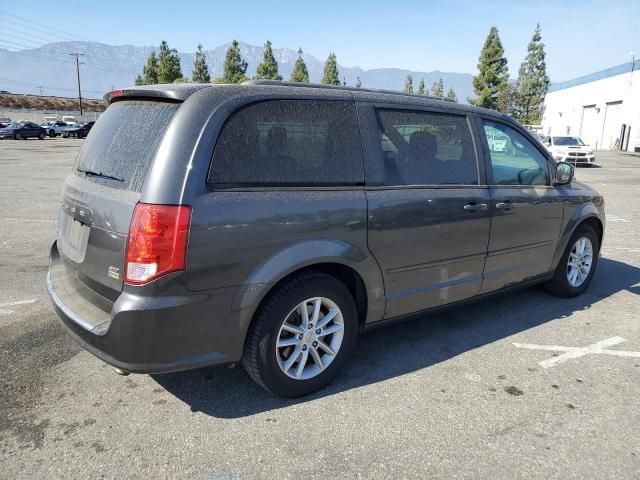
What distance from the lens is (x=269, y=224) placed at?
2686 millimetres

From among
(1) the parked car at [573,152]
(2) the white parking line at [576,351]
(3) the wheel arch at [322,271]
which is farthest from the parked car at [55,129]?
(2) the white parking line at [576,351]

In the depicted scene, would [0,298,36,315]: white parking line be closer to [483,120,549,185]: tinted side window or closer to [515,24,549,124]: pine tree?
[483,120,549,185]: tinted side window

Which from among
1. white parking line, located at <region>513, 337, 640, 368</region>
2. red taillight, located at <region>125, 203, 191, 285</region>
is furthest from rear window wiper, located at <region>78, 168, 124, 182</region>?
white parking line, located at <region>513, 337, 640, 368</region>

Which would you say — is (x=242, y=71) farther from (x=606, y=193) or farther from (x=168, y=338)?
(x=168, y=338)

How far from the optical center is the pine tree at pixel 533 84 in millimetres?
72375

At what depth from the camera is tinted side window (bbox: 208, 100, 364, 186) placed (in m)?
2.66

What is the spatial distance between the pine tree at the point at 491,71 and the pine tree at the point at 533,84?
69.3 ft

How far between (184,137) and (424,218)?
169 centimetres

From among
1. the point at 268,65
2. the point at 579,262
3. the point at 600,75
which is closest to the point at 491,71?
the point at 600,75

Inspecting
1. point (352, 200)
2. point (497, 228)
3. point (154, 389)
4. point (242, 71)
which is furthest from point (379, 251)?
point (242, 71)

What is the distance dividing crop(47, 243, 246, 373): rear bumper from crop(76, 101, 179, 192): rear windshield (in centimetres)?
61

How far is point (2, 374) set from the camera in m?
3.26

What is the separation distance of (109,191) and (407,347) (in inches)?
94.4

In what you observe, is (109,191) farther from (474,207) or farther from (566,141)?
(566,141)
